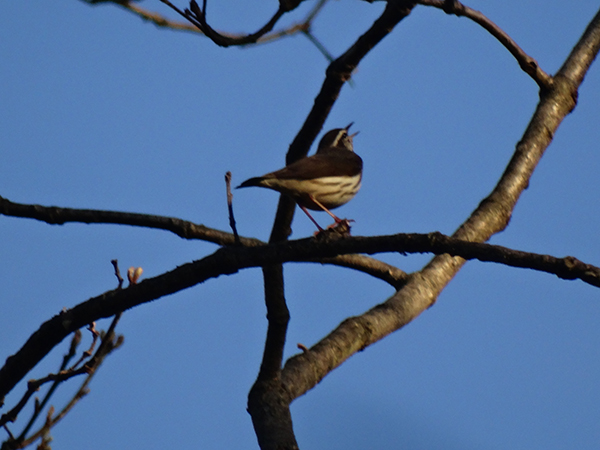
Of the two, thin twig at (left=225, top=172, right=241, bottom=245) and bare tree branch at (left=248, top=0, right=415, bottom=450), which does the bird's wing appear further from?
thin twig at (left=225, top=172, right=241, bottom=245)

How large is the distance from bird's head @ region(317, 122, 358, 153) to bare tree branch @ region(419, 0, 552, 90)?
130 inches

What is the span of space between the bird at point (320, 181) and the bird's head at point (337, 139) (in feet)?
4.80

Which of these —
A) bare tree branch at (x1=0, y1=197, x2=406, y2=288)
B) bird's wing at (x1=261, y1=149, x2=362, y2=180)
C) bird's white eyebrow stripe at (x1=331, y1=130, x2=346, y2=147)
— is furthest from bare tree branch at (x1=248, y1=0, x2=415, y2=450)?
bird's white eyebrow stripe at (x1=331, y1=130, x2=346, y2=147)

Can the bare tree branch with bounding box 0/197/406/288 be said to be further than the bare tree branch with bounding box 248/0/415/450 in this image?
Yes

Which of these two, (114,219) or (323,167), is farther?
(323,167)

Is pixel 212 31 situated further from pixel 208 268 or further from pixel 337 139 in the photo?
pixel 337 139

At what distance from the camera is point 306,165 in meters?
6.82

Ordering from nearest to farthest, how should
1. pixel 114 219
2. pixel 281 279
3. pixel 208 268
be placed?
1. pixel 208 268
2. pixel 114 219
3. pixel 281 279

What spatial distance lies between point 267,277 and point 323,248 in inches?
30.7

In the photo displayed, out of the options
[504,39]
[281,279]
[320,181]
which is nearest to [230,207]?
[281,279]

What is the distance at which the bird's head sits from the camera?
420 inches

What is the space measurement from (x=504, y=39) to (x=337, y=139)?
373 centimetres

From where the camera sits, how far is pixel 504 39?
736 centimetres

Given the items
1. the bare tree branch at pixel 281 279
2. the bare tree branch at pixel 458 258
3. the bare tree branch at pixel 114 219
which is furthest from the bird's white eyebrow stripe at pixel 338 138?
the bare tree branch at pixel 281 279
